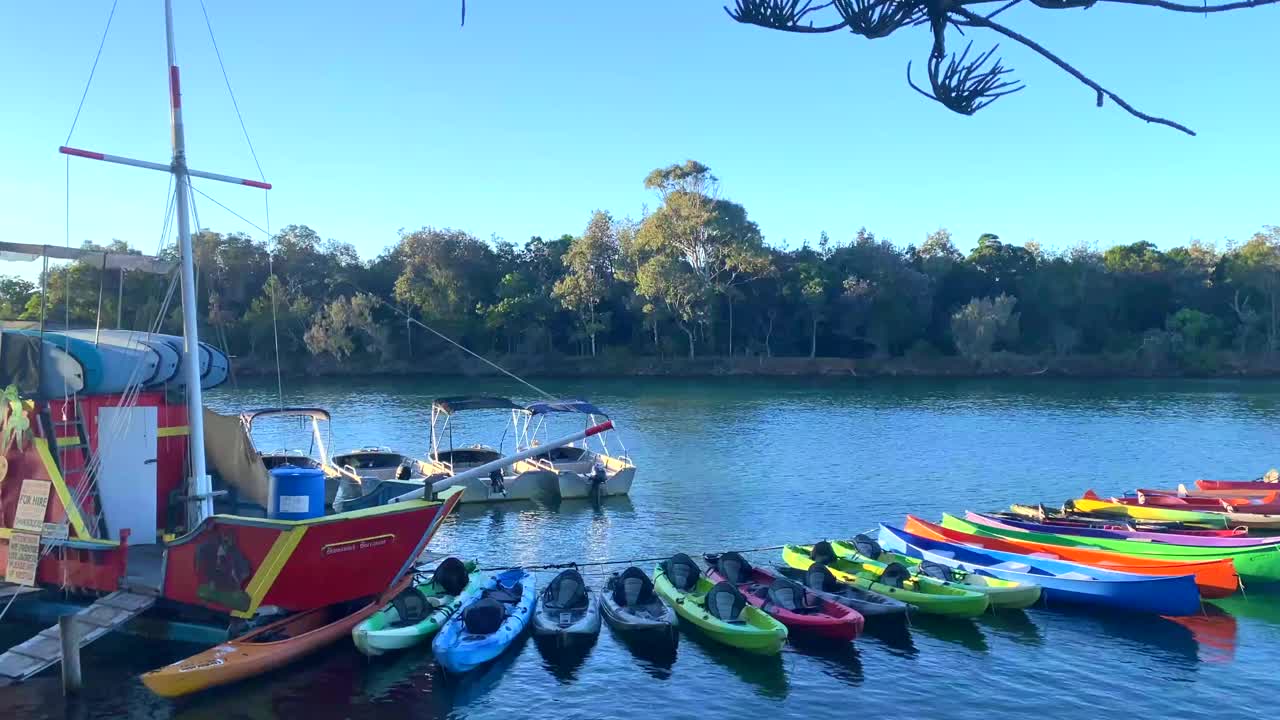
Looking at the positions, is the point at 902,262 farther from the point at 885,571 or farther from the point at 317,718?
the point at 317,718

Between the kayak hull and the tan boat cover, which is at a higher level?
the tan boat cover

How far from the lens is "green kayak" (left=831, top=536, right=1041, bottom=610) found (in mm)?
21375

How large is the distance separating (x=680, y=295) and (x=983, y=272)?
122ft

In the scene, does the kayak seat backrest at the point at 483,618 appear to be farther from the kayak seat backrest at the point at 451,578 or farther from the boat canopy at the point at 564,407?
the boat canopy at the point at 564,407

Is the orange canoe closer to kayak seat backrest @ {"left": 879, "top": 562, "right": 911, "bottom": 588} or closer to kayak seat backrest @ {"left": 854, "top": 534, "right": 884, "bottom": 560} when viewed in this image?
kayak seat backrest @ {"left": 854, "top": 534, "right": 884, "bottom": 560}

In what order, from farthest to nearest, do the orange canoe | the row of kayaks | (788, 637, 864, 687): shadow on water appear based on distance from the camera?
1. the orange canoe
2. (788, 637, 864, 687): shadow on water
3. the row of kayaks

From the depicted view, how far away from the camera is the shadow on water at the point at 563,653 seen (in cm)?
1880

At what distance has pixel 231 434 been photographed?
803 inches

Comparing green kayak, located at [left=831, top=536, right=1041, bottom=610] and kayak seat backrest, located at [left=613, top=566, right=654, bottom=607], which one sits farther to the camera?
green kayak, located at [left=831, top=536, right=1041, bottom=610]

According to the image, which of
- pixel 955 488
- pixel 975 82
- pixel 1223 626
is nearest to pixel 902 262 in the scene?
pixel 955 488

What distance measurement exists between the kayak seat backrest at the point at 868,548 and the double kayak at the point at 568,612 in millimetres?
6974

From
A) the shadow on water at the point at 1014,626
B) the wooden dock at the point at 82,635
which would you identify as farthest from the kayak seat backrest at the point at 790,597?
the wooden dock at the point at 82,635

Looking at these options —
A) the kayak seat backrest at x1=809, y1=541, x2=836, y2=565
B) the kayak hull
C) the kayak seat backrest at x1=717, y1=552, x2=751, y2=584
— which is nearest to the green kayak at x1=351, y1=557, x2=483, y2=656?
the kayak hull

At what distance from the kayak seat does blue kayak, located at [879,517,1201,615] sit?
1.77 feet
